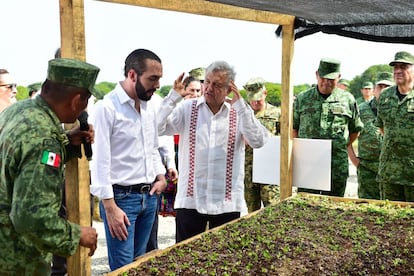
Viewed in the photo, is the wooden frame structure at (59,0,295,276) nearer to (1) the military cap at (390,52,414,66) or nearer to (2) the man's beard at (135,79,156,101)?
(2) the man's beard at (135,79,156,101)

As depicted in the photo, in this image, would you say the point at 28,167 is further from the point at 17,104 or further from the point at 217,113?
the point at 217,113

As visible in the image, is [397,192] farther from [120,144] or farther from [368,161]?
[120,144]

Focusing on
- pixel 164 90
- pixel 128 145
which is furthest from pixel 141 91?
pixel 164 90

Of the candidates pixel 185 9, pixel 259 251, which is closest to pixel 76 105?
pixel 185 9

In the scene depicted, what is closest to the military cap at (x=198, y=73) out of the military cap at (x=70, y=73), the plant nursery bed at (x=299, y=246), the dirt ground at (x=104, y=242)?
the dirt ground at (x=104, y=242)

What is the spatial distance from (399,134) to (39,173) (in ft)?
12.7

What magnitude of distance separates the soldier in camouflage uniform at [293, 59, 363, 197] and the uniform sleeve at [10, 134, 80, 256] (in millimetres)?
3504

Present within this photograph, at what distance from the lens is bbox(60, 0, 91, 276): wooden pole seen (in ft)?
7.09

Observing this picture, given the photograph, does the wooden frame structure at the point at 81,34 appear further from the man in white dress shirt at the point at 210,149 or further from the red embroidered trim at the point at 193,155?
the red embroidered trim at the point at 193,155

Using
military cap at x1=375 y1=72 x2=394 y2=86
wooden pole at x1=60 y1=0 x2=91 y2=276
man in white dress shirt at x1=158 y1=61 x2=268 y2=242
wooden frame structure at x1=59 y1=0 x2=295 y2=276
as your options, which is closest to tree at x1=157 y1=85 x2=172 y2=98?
military cap at x1=375 y1=72 x2=394 y2=86

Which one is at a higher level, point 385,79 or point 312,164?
point 385,79

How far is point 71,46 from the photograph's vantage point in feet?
7.14

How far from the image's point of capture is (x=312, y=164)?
4.23 m

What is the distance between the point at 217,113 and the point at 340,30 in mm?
1592
